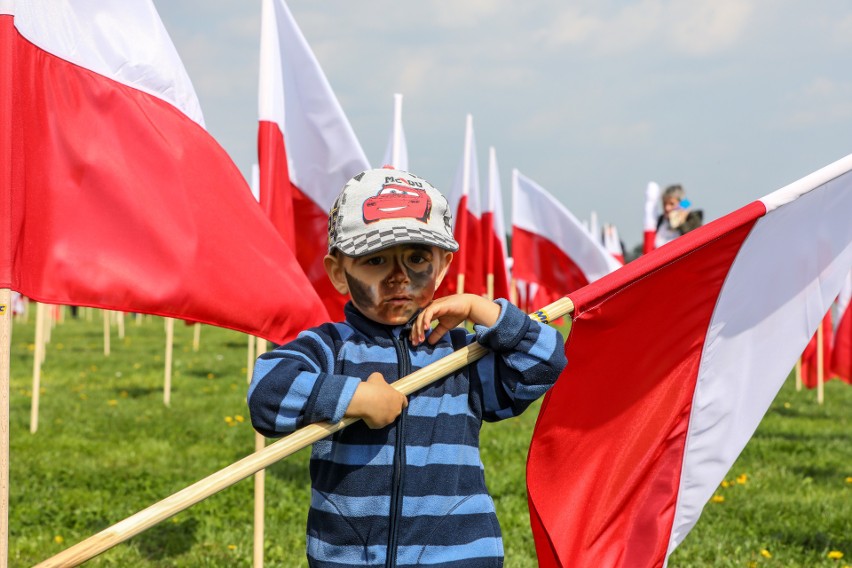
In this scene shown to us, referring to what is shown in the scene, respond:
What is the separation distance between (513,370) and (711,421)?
107cm

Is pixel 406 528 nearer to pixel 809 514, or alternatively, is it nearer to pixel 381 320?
pixel 381 320

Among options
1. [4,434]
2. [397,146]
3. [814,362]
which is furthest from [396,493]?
[814,362]

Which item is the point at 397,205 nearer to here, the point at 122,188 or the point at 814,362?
the point at 122,188

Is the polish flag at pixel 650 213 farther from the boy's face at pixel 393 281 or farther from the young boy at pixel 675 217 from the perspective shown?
the boy's face at pixel 393 281

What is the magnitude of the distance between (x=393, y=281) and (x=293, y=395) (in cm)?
40

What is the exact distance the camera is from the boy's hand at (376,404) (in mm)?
2107

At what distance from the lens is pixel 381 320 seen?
7.70ft

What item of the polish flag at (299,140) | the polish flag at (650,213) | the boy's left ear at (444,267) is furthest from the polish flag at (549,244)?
the boy's left ear at (444,267)

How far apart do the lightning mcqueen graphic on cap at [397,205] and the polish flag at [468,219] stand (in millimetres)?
9793

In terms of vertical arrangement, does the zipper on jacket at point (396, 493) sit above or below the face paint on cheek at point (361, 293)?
below

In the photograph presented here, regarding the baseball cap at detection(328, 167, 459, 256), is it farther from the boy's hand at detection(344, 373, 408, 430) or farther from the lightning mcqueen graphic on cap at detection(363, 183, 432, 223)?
the boy's hand at detection(344, 373, 408, 430)

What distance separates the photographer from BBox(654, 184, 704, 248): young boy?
8.53 metres

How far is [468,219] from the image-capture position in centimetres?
1233

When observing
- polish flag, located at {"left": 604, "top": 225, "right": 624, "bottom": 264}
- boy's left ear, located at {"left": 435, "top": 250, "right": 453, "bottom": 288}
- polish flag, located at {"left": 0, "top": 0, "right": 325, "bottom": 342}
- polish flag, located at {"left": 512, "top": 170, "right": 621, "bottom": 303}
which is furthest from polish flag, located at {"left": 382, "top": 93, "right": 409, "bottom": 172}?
polish flag, located at {"left": 604, "top": 225, "right": 624, "bottom": 264}
